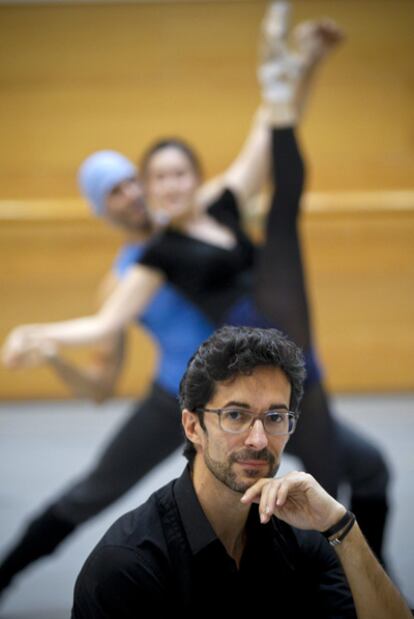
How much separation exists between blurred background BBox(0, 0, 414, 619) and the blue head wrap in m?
2.07

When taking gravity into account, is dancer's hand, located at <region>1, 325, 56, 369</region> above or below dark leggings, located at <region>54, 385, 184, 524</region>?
above

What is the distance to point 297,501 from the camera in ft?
3.76

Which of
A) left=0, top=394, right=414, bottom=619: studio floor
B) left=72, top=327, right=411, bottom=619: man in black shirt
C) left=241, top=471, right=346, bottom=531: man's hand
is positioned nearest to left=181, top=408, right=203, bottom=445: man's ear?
left=72, top=327, right=411, bottom=619: man in black shirt

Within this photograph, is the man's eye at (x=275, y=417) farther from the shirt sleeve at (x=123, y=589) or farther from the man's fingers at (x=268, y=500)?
the shirt sleeve at (x=123, y=589)

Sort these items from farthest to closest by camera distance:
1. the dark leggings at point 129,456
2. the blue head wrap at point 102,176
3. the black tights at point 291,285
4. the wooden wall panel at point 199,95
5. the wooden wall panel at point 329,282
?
1. the wooden wall panel at point 329,282
2. the wooden wall panel at point 199,95
3. the blue head wrap at point 102,176
4. the dark leggings at point 129,456
5. the black tights at point 291,285

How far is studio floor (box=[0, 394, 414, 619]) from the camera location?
6.59 feet

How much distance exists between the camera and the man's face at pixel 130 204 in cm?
238

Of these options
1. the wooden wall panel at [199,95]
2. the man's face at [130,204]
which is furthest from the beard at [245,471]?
the wooden wall panel at [199,95]

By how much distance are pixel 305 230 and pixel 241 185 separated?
7.34 ft

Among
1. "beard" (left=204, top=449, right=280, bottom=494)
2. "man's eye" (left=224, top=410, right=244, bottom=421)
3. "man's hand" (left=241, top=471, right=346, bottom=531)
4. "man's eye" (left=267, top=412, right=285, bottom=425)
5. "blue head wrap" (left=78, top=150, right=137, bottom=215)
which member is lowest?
"man's hand" (left=241, top=471, right=346, bottom=531)

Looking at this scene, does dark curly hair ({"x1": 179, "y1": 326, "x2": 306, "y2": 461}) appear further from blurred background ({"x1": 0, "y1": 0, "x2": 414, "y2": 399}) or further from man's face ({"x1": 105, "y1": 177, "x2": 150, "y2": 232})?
blurred background ({"x1": 0, "y1": 0, "x2": 414, "y2": 399})

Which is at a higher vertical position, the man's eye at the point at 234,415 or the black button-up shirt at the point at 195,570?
the man's eye at the point at 234,415

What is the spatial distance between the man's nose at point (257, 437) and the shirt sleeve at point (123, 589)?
171mm

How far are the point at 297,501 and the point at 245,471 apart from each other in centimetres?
7
